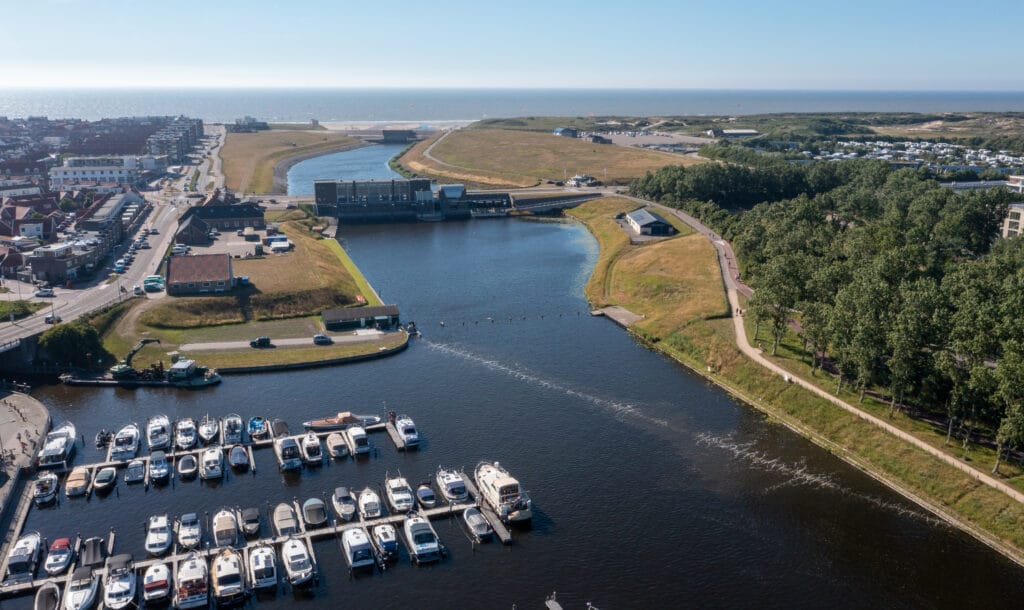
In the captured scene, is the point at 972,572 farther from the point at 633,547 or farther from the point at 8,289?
the point at 8,289

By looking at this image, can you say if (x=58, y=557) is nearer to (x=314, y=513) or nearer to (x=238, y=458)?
(x=238, y=458)

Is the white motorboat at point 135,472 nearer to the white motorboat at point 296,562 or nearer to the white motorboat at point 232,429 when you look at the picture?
the white motorboat at point 232,429

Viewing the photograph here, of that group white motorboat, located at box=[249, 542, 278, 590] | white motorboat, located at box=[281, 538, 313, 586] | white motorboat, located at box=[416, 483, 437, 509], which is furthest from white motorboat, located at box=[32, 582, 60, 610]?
white motorboat, located at box=[416, 483, 437, 509]

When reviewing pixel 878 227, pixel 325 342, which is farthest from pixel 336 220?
pixel 878 227

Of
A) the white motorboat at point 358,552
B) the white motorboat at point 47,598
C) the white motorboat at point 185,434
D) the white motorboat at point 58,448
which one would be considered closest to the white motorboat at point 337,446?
the white motorboat at point 185,434

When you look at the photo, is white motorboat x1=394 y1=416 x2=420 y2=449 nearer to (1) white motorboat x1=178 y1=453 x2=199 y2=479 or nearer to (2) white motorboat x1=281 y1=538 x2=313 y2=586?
(2) white motorboat x1=281 y1=538 x2=313 y2=586
